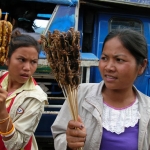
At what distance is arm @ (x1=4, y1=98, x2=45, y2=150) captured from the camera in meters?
1.73

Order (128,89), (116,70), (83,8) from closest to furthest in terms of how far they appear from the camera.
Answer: (116,70) → (128,89) → (83,8)

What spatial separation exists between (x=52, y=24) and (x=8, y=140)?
98.5 inches

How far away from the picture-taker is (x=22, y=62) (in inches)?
72.7

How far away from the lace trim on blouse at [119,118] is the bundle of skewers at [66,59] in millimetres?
259

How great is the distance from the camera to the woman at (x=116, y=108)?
5.03 ft

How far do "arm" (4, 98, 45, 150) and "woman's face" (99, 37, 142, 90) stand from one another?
59 cm

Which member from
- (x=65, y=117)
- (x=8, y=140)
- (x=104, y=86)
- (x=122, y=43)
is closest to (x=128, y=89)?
(x=104, y=86)

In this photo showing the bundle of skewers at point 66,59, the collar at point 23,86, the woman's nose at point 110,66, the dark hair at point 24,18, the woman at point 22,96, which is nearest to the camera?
the bundle of skewers at point 66,59

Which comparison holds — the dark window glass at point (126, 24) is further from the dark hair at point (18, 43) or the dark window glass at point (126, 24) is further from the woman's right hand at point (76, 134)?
the woman's right hand at point (76, 134)

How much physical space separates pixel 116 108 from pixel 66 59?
49cm

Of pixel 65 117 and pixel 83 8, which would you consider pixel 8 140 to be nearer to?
pixel 65 117

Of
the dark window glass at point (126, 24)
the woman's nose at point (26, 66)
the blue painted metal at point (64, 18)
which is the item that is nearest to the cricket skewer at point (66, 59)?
the woman's nose at point (26, 66)

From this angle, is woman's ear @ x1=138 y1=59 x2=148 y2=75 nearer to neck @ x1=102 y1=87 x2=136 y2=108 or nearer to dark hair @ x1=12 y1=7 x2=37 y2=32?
neck @ x1=102 y1=87 x2=136 y2=108

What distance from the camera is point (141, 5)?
4664mm
